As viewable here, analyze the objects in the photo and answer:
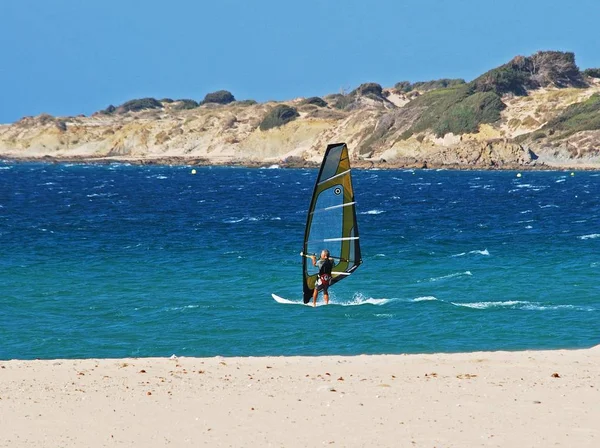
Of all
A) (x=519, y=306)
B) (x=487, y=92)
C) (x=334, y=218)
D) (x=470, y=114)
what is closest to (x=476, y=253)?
(x=519, y=306)

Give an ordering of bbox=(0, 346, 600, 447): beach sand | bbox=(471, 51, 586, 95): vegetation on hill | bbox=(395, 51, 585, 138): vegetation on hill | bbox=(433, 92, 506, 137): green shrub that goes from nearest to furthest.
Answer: bbox=(0, 346, 600, 447): beach sand, bbox=(433, 92, 506, 137): green shrub, bbox=(395, 51, 585, 138): vegetation on hill, bbox=(471, 51, 586, 95): vegetation on hill

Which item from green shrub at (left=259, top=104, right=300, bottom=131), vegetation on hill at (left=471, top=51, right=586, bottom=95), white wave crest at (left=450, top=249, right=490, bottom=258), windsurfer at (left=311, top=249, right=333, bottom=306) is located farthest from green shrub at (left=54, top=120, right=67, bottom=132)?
windsurfer at (left=311, top=249, right=333, bottom=306)

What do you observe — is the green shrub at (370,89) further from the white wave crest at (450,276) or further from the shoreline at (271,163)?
the white wave crest at (450,276)

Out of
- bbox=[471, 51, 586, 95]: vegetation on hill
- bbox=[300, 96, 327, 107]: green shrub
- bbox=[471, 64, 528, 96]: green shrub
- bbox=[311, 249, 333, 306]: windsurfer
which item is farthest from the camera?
bbox=[300, 96, 327, 107]: green shrub

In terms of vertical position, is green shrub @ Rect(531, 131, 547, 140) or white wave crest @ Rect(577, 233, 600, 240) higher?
green shrub @ Rect(531, 131, 547, 140)

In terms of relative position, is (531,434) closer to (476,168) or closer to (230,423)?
(230,423)

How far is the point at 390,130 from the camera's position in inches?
5733

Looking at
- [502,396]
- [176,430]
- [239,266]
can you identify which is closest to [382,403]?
[502,396]

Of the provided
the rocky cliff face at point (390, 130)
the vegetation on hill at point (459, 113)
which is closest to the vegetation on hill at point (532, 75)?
the rocky cliff face at point (390, 130)

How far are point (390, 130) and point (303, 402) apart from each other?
135m

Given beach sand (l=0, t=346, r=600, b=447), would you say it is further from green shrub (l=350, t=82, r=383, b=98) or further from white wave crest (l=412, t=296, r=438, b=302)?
green shrub (l=350, t=82, r=383, b=98)

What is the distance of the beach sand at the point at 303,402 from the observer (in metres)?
10.6

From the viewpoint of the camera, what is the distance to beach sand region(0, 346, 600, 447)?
10.6 m

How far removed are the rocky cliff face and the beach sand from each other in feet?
368
